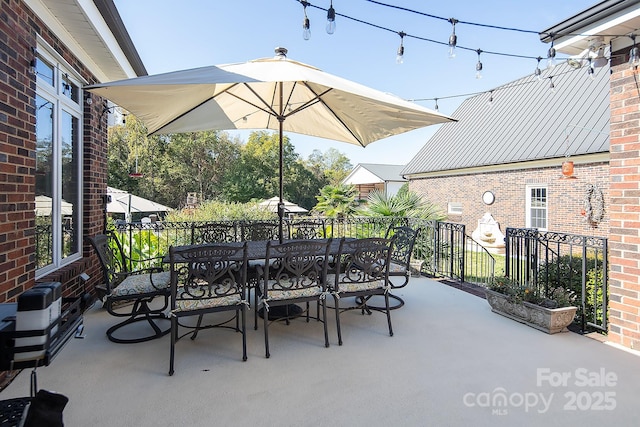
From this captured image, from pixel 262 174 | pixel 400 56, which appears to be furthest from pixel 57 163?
pixel 262 174

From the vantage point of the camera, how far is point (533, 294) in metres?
3.57

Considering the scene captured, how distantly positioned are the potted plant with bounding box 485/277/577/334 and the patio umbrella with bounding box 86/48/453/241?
77.2 inches

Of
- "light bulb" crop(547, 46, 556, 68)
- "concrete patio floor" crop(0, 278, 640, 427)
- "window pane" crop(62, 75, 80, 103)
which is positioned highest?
"light bulb" crop(547, 46, 556, 68)

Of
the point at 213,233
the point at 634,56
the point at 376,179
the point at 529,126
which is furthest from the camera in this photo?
the point at 376,179

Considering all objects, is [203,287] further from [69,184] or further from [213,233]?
[69,184]

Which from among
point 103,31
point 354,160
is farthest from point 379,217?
point 354,160

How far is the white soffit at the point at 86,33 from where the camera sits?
2973 mm

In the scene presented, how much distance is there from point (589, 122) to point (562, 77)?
3.07 meters

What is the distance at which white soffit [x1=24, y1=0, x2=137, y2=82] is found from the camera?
9.75ft

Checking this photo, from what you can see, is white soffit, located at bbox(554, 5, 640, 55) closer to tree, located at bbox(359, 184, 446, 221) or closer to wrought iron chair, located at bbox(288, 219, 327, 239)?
wrought iron chair, located at bbox(288, 219, 327, 239)

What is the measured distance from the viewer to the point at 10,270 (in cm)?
243

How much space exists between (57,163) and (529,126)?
13300 mm

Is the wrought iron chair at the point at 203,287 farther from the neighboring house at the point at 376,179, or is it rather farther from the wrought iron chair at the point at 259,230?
the neighboring house at the point at 376,179

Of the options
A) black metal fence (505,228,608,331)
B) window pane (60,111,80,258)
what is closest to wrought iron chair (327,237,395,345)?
black metal fence (505,228,608,331)
